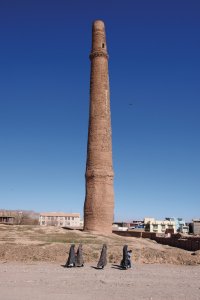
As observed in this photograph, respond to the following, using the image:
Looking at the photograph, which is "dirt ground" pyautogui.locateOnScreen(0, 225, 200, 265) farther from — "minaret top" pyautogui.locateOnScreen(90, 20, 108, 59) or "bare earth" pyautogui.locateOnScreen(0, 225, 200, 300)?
"minaret top" pyautogui.locateOnScreen(90, 20, 108, 59)

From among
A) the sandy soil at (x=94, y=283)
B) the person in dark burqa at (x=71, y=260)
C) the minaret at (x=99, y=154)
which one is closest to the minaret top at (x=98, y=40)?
the minaret at (x=99, y=154)

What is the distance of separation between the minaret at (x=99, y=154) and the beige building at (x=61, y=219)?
2513 inches

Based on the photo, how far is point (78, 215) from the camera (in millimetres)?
96625

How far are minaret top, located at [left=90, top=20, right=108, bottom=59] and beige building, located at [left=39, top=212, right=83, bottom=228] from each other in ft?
214

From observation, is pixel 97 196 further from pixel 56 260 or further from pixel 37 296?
pixel 37 296

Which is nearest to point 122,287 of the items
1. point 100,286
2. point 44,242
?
point 100,286

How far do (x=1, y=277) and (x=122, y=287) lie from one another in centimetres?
458

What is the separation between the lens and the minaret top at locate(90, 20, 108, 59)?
34.3m

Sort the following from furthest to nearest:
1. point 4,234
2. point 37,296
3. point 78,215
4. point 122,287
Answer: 1. point 78,215
2. point 4,234
3. point 122,287
4. point 37,296

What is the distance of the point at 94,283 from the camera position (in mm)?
13453

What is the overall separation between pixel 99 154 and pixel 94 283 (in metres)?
19.4

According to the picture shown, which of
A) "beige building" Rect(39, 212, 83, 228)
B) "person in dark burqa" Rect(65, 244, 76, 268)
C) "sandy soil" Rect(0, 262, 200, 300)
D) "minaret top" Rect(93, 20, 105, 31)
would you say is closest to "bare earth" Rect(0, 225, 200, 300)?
"sandy soil" Rect(0, 262, 200, 300)

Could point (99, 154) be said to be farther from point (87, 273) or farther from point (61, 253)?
point (87, 273)

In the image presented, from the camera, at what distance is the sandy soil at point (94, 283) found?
11.6 meters
